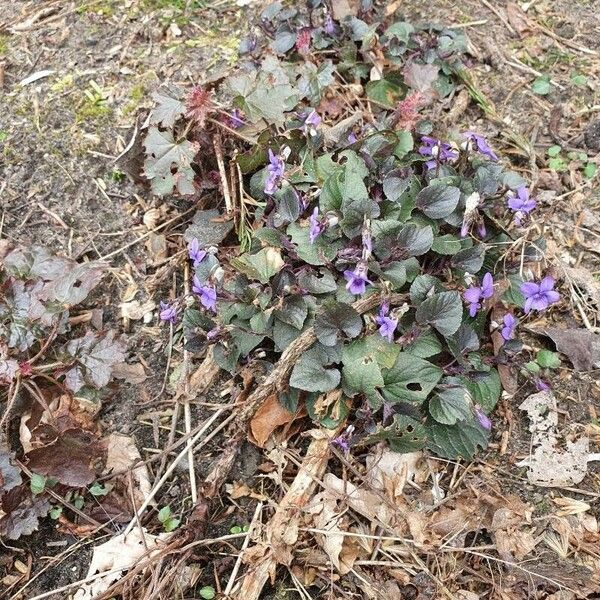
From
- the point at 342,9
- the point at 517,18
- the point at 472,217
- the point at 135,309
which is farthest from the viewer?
the point at 517,18

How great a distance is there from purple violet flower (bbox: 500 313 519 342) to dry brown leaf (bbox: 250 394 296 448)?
2.69 ft

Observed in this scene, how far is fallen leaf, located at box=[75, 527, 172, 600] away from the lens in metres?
2.16

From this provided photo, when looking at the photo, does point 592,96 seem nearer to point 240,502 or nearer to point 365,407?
point 365,407

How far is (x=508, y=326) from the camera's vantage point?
2387 mm

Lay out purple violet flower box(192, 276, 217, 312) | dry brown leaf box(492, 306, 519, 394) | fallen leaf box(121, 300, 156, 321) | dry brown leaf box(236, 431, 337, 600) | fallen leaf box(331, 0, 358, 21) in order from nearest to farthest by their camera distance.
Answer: dry brown leaf box(236, 431, 337, 600) → purple violet flower box(192, 276, 217, 312) → dry brown leaf box(492, 306, 519, 394) → fallen leaf box(121, 300, 156, 321) → fallen leaf box(331, 0, 358, 21)

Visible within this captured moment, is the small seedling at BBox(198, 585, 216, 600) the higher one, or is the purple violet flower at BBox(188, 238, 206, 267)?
the purple violet flower at BBox(188, 238, 206, 267)

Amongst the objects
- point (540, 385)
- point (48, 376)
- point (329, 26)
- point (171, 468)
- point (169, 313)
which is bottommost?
point (171, 468)

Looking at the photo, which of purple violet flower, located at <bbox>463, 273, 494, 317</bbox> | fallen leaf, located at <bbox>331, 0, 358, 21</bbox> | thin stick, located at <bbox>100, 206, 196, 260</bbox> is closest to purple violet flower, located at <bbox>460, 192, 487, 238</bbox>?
purple violet flower, located at <bbox>463, 273, 494, 317</bbox>

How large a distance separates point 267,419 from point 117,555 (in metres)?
0.67

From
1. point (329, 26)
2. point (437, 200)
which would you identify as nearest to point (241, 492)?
point (437, 200)

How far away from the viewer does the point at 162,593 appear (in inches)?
82.5

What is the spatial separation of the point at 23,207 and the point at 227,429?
4.73 feet

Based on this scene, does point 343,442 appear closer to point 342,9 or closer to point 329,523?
point 329,523

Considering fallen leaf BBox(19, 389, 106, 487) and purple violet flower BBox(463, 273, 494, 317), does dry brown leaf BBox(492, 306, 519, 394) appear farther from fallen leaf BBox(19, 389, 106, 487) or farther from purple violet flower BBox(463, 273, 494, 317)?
fallen leaf BBox(19, 389, 106, 487)
